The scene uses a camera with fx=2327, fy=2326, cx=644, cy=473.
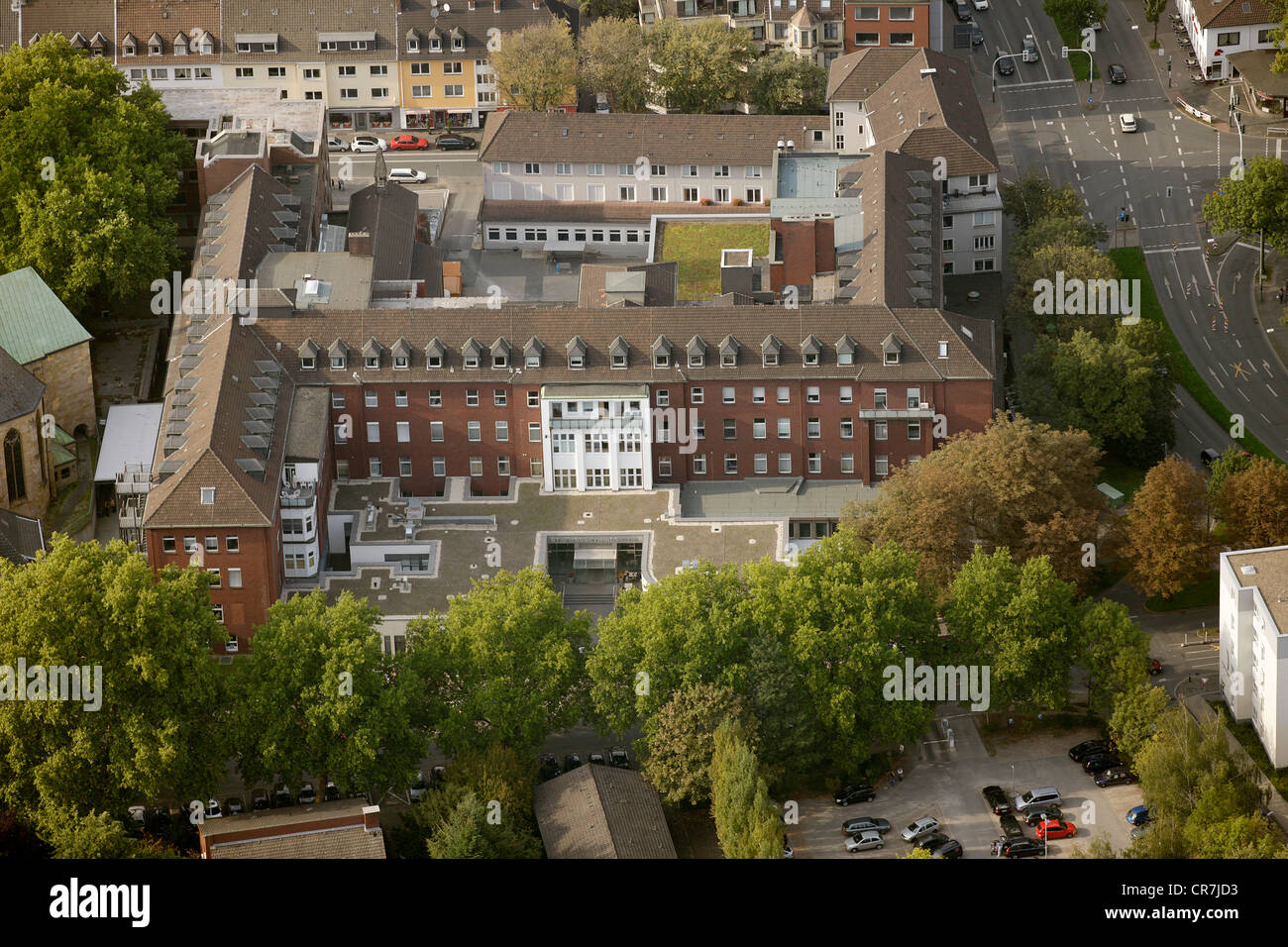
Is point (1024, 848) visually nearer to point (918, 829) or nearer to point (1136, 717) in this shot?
point (918, 829)

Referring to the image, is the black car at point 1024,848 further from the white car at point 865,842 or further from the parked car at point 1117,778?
the parked car at point 1117,778

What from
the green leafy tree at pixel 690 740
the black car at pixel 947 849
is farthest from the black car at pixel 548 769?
the black car at pixel 947 849

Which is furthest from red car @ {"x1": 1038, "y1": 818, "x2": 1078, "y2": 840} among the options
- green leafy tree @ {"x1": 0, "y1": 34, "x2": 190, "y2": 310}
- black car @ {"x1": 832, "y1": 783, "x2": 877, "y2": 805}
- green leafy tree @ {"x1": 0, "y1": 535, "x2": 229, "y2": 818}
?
green leafy tree @ {"x1": 0, "y1": 34, "x2": 190, "y2": 310}

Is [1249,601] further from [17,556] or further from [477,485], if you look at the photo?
[17,556]

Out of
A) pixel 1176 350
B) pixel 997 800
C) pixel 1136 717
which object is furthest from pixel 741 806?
pixel 1176 350

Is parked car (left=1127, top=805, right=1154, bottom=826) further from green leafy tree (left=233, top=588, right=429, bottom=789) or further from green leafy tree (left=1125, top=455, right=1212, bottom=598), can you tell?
green leafy tree (left=233, top=588, right=429, bottom=789)

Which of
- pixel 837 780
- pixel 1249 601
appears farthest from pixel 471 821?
pixel 1249 601
